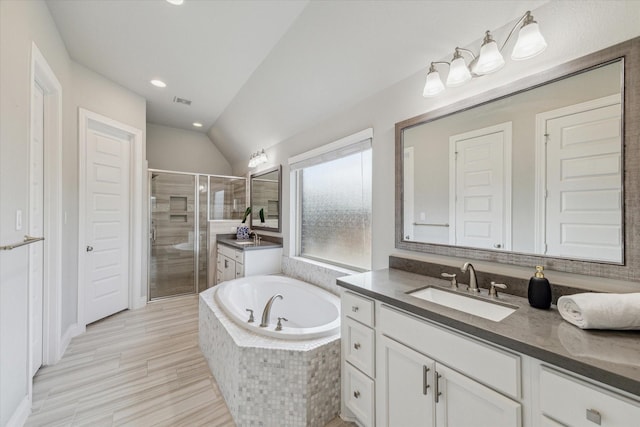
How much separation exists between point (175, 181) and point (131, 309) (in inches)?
73.2

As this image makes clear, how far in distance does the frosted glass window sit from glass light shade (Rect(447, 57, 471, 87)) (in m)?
0.85

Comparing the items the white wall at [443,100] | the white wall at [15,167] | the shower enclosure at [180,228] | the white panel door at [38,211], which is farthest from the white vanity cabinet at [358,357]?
the shower enclosure at [180,228]

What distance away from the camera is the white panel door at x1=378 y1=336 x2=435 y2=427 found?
1098 mm

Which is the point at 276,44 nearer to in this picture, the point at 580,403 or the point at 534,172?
the point at 534,172

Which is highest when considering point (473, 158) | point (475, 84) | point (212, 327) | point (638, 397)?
point (475, 84)

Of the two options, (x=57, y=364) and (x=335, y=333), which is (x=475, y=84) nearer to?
(x=335, y=333)

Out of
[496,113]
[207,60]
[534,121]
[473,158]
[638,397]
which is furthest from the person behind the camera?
[207,60]

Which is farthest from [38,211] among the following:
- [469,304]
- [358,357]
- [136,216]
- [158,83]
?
[469,304]

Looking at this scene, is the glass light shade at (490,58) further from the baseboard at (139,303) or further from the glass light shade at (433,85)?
the baseboard at (139,303)

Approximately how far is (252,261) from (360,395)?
6.84 ft

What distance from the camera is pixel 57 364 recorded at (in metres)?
2.15

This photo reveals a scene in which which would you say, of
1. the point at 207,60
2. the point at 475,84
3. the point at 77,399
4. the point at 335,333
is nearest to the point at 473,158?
the point at 475,84

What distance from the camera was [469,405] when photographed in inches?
38.0

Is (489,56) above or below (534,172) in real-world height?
above
